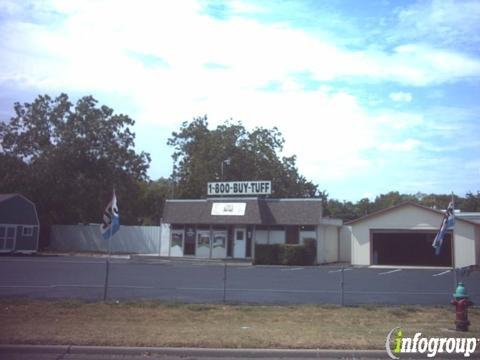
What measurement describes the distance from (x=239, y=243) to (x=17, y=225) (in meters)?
19.0

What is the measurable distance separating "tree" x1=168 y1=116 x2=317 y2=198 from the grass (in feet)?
150

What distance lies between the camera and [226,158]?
60500 mm

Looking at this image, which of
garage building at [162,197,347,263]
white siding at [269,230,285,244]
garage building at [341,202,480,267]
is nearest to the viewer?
garage building at [341,202,480,267]

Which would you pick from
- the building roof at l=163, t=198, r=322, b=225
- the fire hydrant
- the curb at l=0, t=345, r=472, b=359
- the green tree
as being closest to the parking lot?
the fire hydrant

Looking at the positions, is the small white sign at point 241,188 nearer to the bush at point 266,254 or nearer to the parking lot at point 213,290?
the bush at point 266,254

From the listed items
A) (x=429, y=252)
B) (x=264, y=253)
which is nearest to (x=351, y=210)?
(x=429, y=252)

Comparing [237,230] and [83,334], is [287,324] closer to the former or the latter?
[83,334]

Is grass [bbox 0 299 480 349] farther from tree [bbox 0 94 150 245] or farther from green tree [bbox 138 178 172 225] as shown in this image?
green tree [bbox 138 178 172 225]

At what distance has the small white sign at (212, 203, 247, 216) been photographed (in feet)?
143

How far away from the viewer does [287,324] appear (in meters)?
12.3

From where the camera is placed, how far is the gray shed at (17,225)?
4650cm

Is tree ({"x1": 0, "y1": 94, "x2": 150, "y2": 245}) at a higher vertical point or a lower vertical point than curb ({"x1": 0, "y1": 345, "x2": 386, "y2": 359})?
higher

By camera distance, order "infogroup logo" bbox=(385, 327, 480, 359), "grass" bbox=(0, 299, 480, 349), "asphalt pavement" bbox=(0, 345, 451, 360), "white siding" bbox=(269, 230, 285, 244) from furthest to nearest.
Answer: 1. "white siding" bbox=(269, 230, 285, 244)
2. "grass" bbox=(0, 299, 480, 349)
3. "infogroup logo" bbox=(385, 327, 480, 359)
4. "asphalt pavement" bbox=(0, 345, 451, 360)

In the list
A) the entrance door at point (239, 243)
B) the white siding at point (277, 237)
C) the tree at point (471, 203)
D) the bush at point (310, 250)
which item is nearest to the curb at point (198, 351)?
the bush at point (310, 250)
